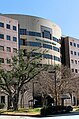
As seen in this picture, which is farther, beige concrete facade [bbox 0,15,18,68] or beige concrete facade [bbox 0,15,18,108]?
beige concrete facade [bbox 0,15,18,68]

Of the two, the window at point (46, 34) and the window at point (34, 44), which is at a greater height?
the window at point (46, 34)

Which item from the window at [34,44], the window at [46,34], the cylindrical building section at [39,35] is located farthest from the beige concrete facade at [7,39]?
the window at [46,34]

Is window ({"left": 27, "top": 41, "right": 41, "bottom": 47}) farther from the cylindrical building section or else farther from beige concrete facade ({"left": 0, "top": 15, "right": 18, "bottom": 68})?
beige concrete facade ({"left": 0, "top": 15, "right": 18, "bottom": 68})

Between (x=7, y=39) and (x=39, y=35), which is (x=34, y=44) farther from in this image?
(x=7, y=39)

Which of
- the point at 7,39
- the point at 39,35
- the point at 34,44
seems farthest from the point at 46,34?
the point at 7,39

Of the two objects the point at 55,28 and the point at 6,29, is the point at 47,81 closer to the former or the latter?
the point at 6,29

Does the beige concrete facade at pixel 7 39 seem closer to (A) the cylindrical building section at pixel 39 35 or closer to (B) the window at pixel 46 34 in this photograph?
(A) the cylindrical building section at pixel 39 35

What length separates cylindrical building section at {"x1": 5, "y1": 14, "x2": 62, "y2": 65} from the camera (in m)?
87.4

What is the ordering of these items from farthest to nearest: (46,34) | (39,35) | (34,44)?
1. (46,34)
2. (39,35)
3. (34,44)

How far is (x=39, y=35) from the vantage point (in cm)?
9019

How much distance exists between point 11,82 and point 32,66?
14.5 ft

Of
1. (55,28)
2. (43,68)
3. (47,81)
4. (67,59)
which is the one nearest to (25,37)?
(55,28)

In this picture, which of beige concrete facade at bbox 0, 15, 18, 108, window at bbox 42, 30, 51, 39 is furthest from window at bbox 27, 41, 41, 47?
beige concrete facade at bbox 0, 15, 18, 108

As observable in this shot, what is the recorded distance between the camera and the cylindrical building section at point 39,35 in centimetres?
8744
